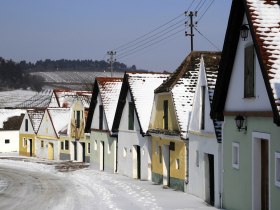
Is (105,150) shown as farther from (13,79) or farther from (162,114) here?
(13,79)

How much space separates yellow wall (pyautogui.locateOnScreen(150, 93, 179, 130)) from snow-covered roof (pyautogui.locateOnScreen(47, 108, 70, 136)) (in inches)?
1055

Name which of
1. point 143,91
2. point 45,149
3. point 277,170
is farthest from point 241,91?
point 45,149

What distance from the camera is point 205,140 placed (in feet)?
67.5

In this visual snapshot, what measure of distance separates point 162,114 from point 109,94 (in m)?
11.8

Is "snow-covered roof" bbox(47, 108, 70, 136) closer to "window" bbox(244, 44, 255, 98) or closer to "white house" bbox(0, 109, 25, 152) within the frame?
"white house" bbox(0, 109, 25, 152)

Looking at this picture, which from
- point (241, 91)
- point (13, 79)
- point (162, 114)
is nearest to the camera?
point (241, 91)

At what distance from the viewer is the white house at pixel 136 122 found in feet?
100

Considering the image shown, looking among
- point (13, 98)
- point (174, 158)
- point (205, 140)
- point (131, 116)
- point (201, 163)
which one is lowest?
point (174, 158)

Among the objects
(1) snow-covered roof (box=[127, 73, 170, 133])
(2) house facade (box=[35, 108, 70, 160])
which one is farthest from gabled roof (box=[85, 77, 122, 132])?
(2) house facade (box=[35, 108, 70, 160])

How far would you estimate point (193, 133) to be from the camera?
22.1 m

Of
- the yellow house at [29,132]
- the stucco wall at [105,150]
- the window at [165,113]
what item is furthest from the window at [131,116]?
the yellow house at [29,132]

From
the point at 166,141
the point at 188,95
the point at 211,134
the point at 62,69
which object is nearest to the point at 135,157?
the point at 166,141

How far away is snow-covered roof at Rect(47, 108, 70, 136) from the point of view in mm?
54438

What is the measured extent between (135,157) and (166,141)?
670 centimetres
